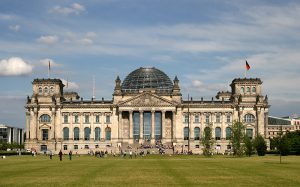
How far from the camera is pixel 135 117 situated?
17875 centimetres

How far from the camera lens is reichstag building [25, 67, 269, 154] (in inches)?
6949

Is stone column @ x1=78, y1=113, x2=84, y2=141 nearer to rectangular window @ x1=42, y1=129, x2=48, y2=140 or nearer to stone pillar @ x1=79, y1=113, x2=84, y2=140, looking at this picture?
stone pillar @ x1=79, y1=113, x2=84, y2=140

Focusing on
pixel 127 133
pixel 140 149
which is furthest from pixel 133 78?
pixel 140 149

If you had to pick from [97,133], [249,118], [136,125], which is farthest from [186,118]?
[97,133]

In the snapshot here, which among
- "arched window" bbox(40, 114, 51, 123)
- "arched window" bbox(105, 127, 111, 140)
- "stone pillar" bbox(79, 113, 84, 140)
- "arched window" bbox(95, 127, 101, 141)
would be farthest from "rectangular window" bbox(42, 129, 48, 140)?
"arched window" bbox(105, 127, 111, 140)

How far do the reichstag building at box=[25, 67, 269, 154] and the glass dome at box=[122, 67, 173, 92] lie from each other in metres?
5.90

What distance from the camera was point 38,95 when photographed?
18088cm

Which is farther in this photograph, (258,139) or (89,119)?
(89,119)

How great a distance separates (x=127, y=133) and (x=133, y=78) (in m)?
22.7

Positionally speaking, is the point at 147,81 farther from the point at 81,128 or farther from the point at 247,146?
the point at 247,146

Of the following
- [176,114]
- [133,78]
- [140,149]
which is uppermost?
[133,78]

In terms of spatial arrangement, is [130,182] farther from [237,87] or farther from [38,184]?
[237,87]

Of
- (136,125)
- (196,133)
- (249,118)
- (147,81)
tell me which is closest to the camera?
(136,125)

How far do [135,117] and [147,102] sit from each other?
676 centimetres
